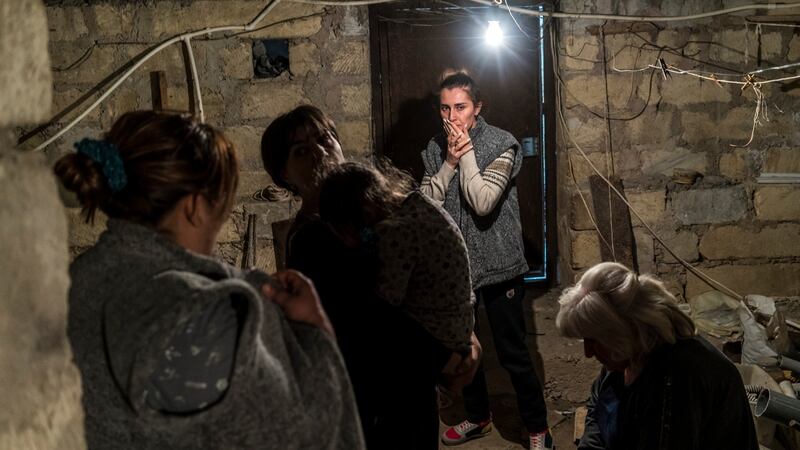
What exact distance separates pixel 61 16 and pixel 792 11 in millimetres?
4008

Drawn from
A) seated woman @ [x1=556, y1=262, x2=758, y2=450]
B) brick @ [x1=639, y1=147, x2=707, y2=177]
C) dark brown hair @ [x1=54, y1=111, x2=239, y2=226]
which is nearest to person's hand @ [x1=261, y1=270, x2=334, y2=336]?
dark brown hair @ [x1=54, y1=111, x2=239, y2=226]

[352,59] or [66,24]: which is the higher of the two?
[66,24]

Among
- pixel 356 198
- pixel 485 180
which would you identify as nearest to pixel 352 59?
pixel 485 180

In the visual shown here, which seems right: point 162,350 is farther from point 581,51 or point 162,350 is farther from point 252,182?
point 581,51

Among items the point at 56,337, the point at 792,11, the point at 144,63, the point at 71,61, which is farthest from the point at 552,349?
the point at 56,337

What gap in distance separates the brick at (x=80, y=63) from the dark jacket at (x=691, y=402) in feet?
10.4

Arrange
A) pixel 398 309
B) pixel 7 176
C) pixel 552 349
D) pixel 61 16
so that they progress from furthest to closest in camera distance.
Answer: pixel 552 349 → pixel 61 16 → pixel 398 309 → pixel 7 176

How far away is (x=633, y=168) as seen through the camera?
13.1 feet

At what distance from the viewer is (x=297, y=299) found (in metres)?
1.14

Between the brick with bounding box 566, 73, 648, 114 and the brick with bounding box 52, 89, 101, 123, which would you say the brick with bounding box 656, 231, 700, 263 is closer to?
A: the brick with bounding box 566, 73, 648, 114

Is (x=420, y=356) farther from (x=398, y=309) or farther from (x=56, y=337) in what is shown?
(x=56, y=337)

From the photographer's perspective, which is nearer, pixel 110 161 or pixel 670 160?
pixel 110 161

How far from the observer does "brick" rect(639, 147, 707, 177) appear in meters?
3.98

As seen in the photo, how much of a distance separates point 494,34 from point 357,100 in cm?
89
